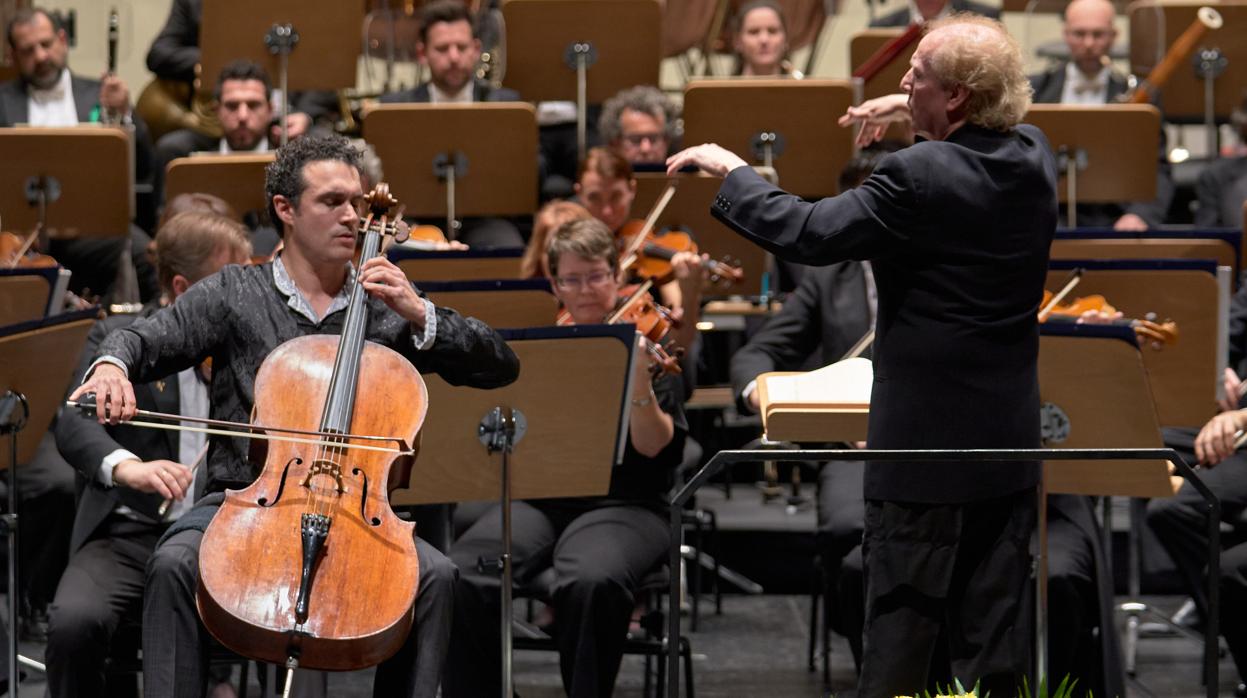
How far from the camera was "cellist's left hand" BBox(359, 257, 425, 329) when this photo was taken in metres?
2.84

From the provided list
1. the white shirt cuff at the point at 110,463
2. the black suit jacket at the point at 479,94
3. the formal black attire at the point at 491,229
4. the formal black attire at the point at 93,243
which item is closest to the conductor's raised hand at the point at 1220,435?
the white shirt cuff at the point at 110,463

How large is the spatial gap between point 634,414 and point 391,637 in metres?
1.05

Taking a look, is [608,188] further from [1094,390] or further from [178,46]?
[178,46]

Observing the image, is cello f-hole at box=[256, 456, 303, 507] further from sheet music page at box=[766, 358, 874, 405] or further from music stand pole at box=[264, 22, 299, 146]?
music stand pole at box=[264, 22, 299, 146]

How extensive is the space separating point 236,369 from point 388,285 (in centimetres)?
39

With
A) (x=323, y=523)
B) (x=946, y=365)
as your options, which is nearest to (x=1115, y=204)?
(x=946, y=365)

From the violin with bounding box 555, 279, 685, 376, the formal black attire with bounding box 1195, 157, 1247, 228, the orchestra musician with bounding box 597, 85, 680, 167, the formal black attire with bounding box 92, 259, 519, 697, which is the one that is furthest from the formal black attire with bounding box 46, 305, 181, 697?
the formal black attire with bounding box 1195, 157, 1247, 228

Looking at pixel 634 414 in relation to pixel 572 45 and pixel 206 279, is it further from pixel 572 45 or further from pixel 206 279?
pixel 572 45

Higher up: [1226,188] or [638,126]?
[638,126]

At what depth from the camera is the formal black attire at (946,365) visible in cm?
253

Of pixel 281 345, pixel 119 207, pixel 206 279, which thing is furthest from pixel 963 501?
pixel 119 207

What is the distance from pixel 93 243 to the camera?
5.32 metres

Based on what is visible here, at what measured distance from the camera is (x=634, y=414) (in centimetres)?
358

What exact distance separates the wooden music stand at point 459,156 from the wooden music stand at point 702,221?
37 centimetres
